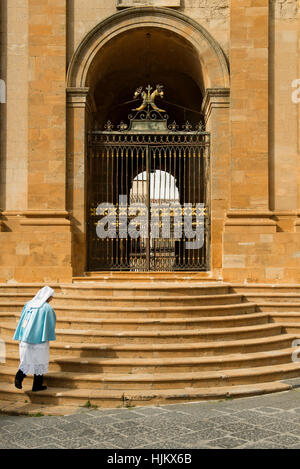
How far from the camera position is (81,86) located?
12.0 m

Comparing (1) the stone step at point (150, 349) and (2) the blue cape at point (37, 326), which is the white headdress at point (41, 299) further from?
(1) the stone step at point (150, 349)

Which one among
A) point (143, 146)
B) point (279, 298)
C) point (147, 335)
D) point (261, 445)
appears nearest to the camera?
point (261, 445)

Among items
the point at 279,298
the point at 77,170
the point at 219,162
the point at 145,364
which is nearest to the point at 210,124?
the point at 219,162

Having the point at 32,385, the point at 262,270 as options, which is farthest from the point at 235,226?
the point at 32,385

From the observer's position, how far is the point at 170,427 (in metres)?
6.18

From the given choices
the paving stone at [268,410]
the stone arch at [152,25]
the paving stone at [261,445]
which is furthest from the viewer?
the stone arch at [152,25]

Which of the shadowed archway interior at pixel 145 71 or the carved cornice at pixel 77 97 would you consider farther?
the shadowed archway interior at pixel 145 71

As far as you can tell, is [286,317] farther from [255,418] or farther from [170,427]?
[170,427]

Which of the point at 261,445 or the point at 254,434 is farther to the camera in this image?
the point at 254,434

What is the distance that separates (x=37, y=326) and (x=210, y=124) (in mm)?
6787

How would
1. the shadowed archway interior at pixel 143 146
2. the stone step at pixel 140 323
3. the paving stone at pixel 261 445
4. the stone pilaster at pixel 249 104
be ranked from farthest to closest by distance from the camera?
the shadowed archway interior at pixel 143 146 < the stone pilaster at pixel 249 104 < the stone step at pixel 140 323 < the paving stone at pixel 261 445

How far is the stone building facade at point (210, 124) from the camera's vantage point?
37.8 feet

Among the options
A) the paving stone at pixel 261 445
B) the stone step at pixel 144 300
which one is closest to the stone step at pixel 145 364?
the stone step at pixel 144 300

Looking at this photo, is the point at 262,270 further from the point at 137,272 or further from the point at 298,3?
the point at 298,3
